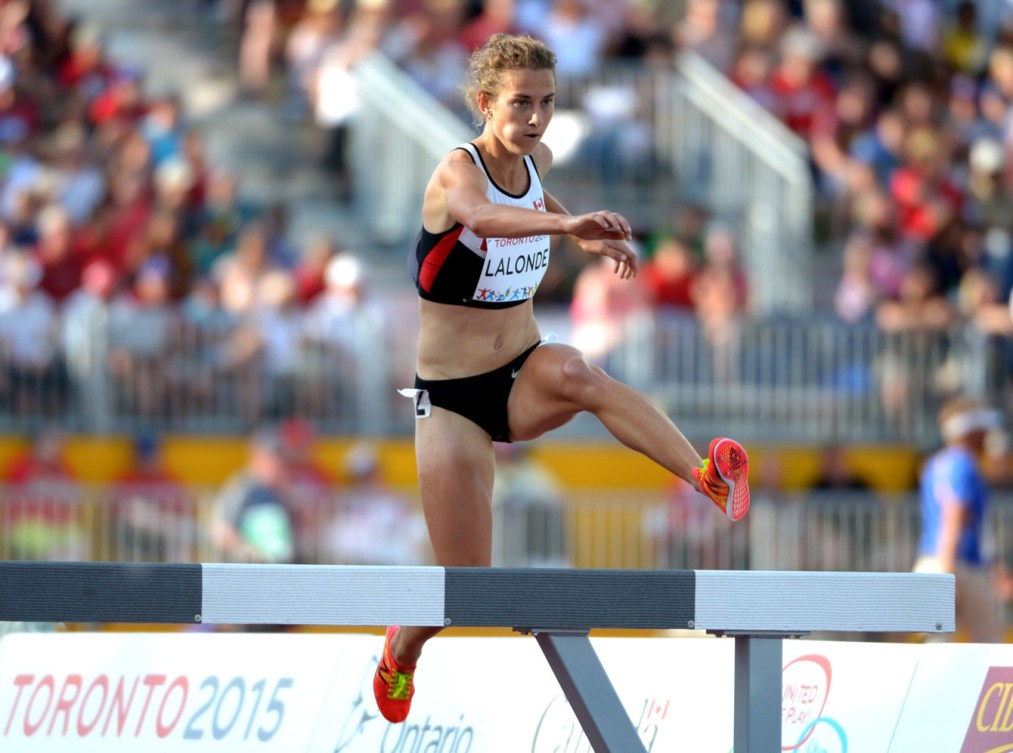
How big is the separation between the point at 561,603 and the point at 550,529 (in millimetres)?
8198

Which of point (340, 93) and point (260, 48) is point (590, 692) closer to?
point (340, 93)

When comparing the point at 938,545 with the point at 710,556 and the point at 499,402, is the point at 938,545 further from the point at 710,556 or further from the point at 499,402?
the point at 499,402

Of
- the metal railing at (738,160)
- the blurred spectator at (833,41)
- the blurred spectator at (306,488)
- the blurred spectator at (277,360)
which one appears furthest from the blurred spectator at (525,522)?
the blurred spectator at (833,41)

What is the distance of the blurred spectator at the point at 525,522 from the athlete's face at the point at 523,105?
7256mm

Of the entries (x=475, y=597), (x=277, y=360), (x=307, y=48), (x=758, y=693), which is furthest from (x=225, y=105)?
(x=758, y=693)

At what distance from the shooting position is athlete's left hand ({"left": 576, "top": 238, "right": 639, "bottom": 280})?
582 cm

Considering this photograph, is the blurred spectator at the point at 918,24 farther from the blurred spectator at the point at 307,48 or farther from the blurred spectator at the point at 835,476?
the blurred spectator at the point at 835,476

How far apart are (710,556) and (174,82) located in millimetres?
7228

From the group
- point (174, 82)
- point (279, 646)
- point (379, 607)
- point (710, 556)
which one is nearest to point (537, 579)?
point (379, 607)

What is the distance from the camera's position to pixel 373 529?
43.3 ft

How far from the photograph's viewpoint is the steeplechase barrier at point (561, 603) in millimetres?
5086

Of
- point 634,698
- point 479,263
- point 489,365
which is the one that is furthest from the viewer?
point 634,698

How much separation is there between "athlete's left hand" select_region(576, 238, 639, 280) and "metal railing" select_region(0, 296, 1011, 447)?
8.00m

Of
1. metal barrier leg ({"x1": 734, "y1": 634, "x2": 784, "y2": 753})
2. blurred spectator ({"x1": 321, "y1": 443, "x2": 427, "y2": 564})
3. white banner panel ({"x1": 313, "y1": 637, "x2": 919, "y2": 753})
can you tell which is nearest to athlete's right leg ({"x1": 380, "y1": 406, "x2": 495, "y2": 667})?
white banner panel ({"x1": 313, "y1": 637, "x2": 919, "y2": 753})
